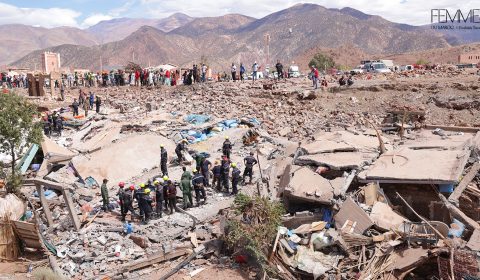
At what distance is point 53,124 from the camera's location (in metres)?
19.6

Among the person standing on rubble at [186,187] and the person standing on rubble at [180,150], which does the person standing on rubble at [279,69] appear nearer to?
the person standing on rubble at [180,150]

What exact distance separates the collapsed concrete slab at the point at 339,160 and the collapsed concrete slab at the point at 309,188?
2.07 ft

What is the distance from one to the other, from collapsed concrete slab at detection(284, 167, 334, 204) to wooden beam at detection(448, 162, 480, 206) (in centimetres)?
244

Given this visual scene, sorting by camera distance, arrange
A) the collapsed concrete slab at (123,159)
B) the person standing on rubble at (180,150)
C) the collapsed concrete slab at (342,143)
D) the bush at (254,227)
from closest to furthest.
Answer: the bush at (254,227) → the collapsed concrete slab at (342,143) → the collapsed concrete slab at (123,159) → the person standing on rubble at (180,150)

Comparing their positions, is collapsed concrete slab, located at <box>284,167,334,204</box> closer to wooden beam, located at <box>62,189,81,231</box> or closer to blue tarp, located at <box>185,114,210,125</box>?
wooden beam, located at <box>62,189,81,231</box>

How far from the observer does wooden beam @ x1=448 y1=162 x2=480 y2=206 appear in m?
8.92

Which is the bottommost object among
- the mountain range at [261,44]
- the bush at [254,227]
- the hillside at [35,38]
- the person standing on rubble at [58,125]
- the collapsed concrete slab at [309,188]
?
the bush at [254,227]

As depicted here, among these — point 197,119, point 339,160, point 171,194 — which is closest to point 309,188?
point 339,160

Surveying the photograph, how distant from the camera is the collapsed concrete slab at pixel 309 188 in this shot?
31.5 ft

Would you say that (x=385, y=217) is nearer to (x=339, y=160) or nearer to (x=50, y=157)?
(x=339, y=160)

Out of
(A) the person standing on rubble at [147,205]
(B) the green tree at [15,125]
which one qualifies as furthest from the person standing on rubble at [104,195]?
(B) the green tree at [15,125]

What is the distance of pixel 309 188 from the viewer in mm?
10000

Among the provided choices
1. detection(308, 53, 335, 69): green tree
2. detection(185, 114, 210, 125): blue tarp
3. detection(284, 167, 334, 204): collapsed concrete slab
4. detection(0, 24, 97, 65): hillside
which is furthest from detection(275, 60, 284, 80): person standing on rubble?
detection(0, 24, 97, 65): hillside

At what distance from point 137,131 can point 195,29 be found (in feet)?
416
